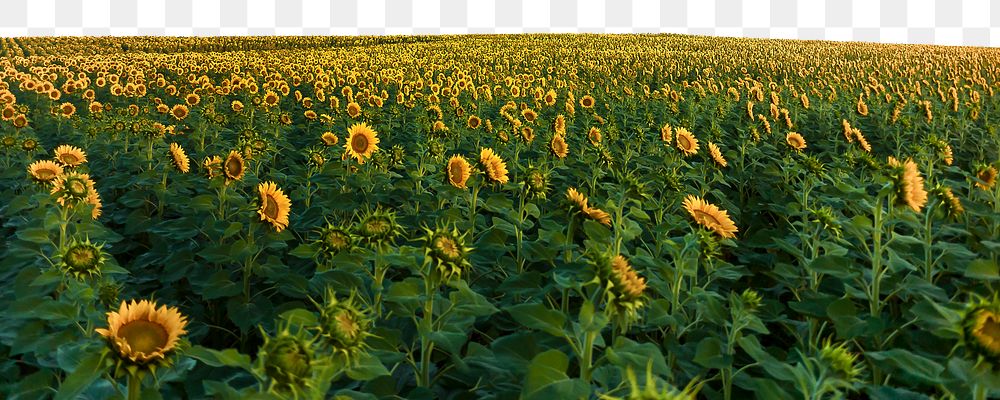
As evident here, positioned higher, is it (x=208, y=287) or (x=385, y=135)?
(x=385, y=135)

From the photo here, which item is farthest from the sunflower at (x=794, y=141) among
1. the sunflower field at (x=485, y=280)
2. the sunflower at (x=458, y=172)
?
the sunflower at (x=458, y=172)

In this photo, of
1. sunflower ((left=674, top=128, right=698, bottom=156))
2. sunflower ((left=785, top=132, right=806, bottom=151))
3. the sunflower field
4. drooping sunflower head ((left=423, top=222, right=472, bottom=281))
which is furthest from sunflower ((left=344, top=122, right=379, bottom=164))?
sunflower ((left=785, top=132, right=806, bottom=151))

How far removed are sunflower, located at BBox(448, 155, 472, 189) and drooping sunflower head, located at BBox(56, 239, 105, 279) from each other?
5.81 feet

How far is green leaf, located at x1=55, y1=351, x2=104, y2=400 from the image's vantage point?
5.64ft

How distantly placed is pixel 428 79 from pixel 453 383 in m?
12.7

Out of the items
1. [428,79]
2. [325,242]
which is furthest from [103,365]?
[428,79]

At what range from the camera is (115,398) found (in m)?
1.97

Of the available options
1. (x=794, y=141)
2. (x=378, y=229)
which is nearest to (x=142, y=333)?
(x=378, y=229)

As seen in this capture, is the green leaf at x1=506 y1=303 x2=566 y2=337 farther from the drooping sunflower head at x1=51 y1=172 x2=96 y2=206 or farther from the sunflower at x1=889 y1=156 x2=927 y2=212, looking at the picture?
the drooping sunflower head at x1=51 y1=172 x2=96 y2=206

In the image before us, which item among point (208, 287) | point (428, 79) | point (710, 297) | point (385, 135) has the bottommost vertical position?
point (208, 287)

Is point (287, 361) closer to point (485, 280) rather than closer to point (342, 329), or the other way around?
point (342, 329)

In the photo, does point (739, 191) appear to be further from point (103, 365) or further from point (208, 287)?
point (103, 365)

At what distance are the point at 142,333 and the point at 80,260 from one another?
913 mm

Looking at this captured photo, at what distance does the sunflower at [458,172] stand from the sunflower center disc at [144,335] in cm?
200
